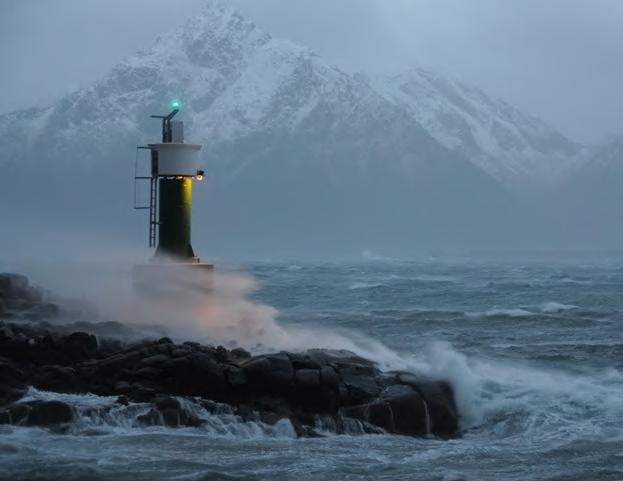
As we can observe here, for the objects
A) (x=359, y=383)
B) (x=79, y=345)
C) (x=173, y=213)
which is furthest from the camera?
(x=173, y=213)

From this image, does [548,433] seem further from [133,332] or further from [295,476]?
[133,332]

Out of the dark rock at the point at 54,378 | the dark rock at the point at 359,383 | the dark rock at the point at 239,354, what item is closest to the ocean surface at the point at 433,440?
the dark rock at the point at 54,378

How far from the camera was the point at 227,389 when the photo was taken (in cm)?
1370

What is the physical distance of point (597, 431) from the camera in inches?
548

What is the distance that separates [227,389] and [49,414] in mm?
2267

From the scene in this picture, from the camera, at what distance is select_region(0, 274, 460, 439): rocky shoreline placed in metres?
13.2

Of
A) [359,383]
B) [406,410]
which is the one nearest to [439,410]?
[406,410]

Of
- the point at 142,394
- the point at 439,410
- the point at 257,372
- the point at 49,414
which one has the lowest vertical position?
the point at 439,410

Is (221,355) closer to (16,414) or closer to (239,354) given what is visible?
(239,354)

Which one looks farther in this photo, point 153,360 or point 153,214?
point 153,214

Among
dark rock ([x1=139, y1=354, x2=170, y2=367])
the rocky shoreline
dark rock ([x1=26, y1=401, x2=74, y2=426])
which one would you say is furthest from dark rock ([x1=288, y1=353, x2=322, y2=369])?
dark rock ([x1=26, y1=401, x2=74, y2=426])

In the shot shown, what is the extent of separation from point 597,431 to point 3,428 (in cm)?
739

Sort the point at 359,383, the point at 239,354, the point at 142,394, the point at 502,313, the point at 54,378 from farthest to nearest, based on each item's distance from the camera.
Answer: the point at 502,313 < the point at 239,354 < the point at 359,383 < the point at 54,378 < the point at 142,394

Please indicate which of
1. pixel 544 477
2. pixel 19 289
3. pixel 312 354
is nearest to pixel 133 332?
pixel 312 354
